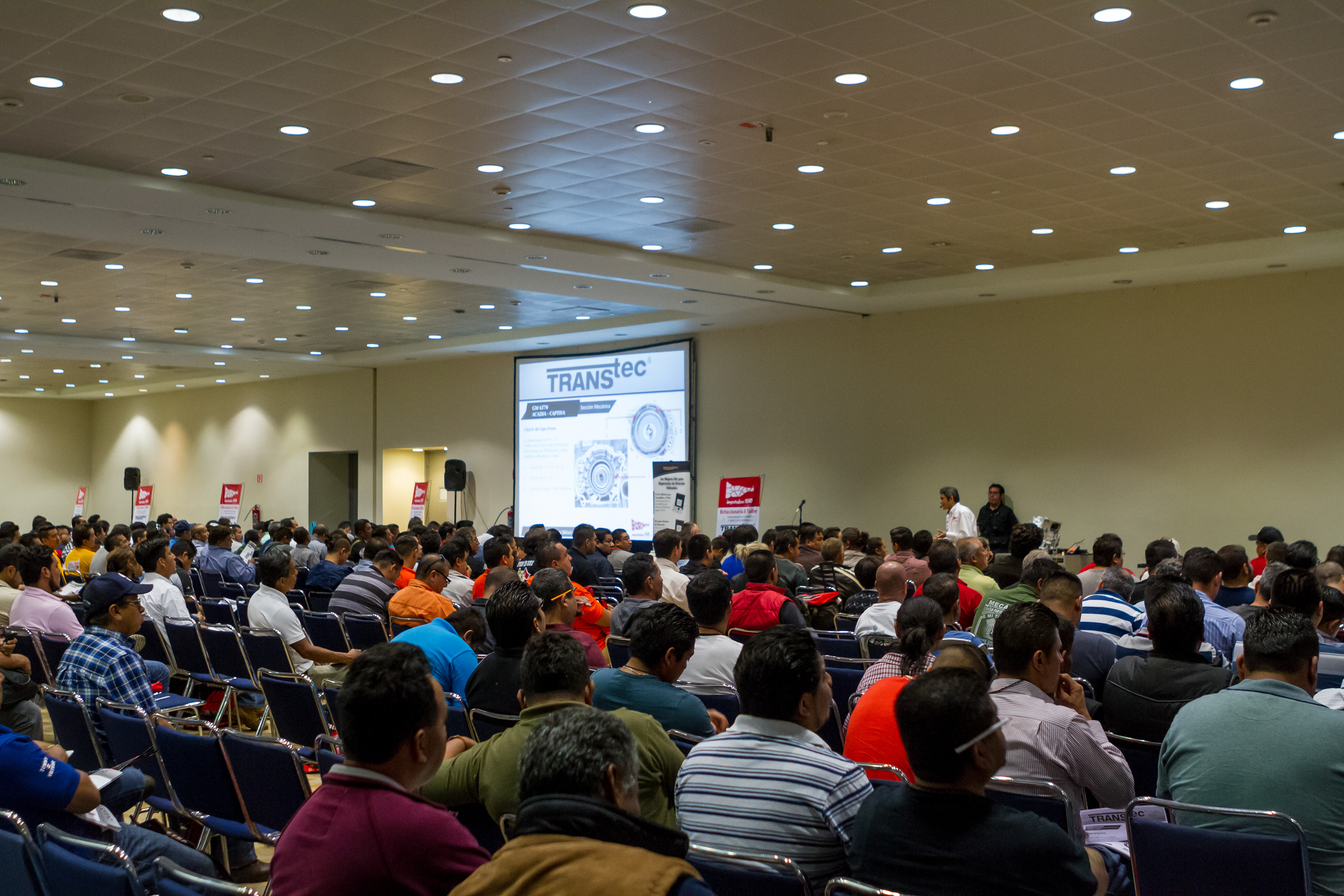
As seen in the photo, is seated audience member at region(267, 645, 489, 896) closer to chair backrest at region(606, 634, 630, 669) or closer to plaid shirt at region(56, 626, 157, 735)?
plaid shirt at region(56, 626, 157, 735)

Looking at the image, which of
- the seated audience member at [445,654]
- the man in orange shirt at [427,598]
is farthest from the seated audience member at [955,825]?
the man in orange shirt at [427,598]

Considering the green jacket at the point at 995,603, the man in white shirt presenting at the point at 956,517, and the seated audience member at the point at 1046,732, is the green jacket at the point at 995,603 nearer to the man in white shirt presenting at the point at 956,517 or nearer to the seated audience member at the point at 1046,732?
the seated audience member at the point at 1046,732

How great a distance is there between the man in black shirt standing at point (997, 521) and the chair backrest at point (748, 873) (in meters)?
11.8

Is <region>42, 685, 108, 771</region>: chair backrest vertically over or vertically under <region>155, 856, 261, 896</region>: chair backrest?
under

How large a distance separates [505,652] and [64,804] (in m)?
1.43

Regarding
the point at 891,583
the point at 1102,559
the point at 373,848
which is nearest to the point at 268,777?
the point at 373,848

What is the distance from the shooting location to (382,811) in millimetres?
2123

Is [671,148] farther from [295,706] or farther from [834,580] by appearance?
[295,706]

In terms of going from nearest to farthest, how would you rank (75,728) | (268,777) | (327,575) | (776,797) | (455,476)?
(776,797)
(268,777)
(75,728)
(327,575)
(455,476)

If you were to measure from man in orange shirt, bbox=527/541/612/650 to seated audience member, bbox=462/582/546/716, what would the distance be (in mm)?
1873

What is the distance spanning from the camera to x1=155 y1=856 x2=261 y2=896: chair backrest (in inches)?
84.1

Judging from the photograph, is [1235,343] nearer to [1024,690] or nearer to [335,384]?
[1024,690]

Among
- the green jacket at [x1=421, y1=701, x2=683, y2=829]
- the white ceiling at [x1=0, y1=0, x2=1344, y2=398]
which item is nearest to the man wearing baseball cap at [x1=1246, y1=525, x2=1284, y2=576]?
the white ceiling at [x1=0, y1=0, x2=1344, y2=398]

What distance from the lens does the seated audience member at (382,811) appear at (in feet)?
6.80
